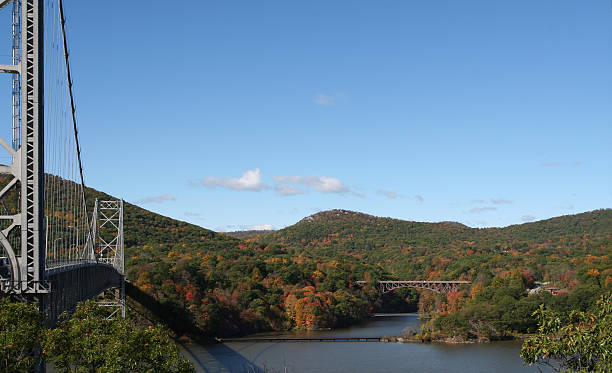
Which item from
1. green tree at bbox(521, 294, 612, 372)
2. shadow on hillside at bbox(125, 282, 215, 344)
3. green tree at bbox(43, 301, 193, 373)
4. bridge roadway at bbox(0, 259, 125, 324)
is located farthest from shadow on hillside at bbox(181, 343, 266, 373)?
green tree at bbox(521, 294, 612, 372)

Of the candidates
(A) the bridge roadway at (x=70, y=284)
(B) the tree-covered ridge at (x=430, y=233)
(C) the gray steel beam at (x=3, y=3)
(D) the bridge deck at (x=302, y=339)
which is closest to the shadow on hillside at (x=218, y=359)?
(D) the bridge deck at (x=302, y=339)

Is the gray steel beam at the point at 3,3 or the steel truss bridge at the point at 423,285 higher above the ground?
the gray steel beam at the point at 3,3

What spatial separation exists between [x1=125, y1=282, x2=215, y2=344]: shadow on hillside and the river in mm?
2813

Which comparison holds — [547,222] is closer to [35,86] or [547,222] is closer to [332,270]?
[332,270]

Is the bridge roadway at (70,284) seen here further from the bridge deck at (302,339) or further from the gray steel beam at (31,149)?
the bridge deck at (302,339)

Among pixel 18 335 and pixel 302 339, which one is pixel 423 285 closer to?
pixel 302 339

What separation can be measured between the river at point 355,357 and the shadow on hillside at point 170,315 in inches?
111

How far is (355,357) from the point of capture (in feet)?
118

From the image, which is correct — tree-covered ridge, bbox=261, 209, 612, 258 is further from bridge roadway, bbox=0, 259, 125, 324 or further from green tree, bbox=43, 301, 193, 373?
green tree, bbox=43, 301, 193, 373

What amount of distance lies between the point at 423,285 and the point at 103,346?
5336 cm

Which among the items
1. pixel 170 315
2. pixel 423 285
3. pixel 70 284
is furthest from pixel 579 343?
pixel 423 285

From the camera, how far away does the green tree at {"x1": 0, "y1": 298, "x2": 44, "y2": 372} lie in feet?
37.4

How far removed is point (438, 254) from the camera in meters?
89.1

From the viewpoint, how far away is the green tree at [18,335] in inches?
448
